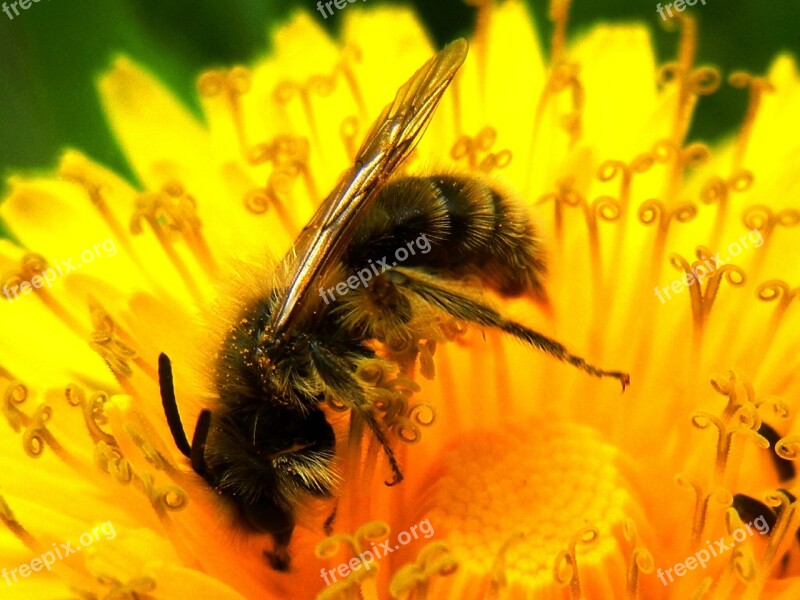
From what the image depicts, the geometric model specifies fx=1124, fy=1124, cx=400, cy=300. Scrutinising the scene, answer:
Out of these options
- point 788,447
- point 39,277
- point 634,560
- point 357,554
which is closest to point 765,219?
point 788,447

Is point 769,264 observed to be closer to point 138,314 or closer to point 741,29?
point 741,29

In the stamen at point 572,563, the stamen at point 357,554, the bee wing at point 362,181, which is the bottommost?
the stamen at point 572,563

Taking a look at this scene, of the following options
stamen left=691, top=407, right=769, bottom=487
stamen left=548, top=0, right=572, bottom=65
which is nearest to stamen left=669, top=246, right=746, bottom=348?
stamen left=691, top=407, right=769, bottom=487

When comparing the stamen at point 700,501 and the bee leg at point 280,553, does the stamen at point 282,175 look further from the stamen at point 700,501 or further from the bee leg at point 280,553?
the stamen at point 700,501

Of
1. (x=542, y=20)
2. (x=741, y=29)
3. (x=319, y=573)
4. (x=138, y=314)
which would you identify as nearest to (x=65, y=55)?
(x=138, y=314)

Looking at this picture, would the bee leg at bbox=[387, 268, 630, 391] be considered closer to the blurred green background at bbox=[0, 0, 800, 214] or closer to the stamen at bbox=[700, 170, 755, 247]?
the stamen at bbox=[700, 170, 755, 247]

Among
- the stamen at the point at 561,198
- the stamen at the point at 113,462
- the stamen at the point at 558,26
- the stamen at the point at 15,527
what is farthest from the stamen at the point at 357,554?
the stamen at the point at 558,26

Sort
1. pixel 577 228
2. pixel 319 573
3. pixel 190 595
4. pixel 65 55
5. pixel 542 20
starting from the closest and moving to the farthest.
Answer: pixel 190 595
pixel 319 573
pixel 577 228
pixel 65 55
pixel 542 20
